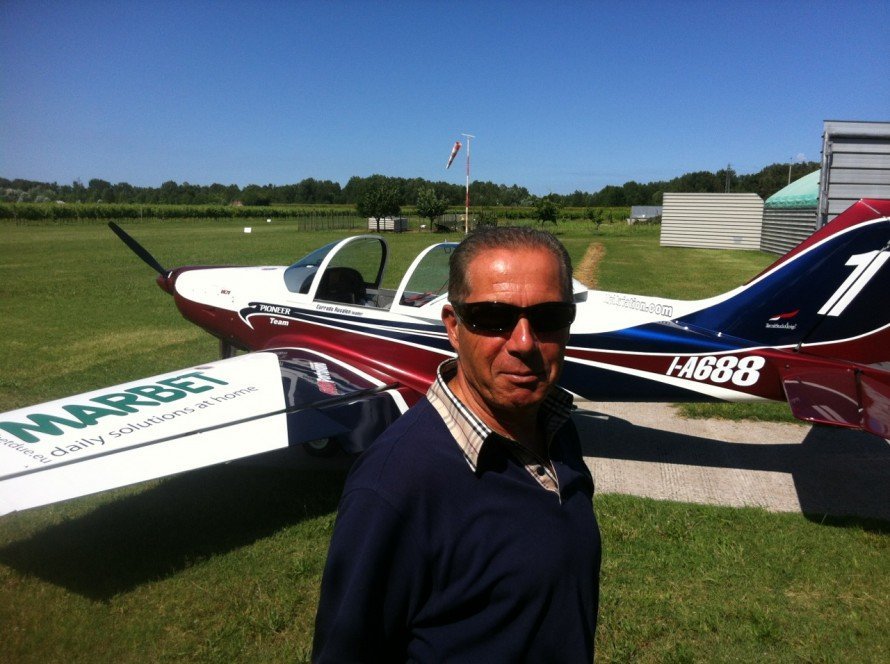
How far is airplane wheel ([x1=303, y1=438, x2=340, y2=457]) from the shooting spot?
5.98 meters

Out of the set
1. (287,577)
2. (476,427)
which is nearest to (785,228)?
(287,577)

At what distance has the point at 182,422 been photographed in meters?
4.68

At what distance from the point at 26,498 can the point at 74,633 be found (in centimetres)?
82

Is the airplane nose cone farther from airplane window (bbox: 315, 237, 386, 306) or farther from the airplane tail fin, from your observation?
the airplane tail fin

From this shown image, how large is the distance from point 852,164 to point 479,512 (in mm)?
11996

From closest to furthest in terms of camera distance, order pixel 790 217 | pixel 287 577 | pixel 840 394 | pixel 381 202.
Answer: pixel 287 577, pixel 840 394, pixel 790 217, pixel 381 202

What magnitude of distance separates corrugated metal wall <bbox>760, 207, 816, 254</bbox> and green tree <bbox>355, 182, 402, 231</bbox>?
31263 millimetres

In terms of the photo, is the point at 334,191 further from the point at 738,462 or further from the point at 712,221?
the point at 738,462

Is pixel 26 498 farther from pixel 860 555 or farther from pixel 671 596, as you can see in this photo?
pixel 860 555

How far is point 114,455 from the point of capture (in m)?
4.18

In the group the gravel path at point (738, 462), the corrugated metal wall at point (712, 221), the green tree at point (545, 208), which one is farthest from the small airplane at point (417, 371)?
the green tree at point (545, 208)

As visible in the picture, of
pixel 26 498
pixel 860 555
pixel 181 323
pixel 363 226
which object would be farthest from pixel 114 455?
pixel 363 226

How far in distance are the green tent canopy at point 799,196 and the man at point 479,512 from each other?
92.5 feet

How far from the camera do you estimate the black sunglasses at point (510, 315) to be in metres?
1.45
